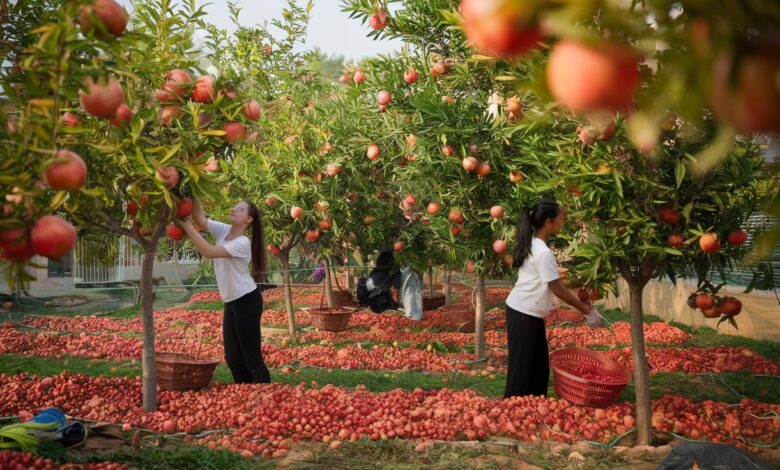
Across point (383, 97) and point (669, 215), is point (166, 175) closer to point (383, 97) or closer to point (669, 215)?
point (669, 215)

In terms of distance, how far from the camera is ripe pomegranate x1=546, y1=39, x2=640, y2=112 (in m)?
0.64

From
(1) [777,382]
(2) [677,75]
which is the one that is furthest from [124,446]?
(1) [777,382]

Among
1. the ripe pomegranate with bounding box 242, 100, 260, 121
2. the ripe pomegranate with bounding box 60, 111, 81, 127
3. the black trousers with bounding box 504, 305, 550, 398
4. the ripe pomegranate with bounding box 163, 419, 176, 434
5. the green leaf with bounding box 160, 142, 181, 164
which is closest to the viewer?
the ripe pomegranate with bounding box 60, 111, 81, 127

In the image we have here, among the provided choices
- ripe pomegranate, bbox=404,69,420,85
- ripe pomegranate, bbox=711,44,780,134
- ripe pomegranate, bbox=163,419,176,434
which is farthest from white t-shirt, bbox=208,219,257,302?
ripe pomegranate, bbox=711,44,780,134

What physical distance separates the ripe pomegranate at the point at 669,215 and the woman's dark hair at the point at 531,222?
1.09 m

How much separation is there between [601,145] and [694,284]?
24.3 feet

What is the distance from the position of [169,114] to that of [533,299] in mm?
3188

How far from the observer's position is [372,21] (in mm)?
6094

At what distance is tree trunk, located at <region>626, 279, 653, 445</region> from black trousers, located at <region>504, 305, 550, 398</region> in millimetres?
880

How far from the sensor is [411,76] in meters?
6.20

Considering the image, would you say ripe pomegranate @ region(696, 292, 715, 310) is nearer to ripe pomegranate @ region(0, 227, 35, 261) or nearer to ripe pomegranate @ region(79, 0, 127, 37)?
ripe pomegranate @ region(79, 0, 127, 37)

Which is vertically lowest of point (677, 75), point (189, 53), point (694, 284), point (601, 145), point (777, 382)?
point (777, 382)

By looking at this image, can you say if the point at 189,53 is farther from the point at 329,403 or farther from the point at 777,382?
the point at 777,382

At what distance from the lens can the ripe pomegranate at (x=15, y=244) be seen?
5.02ft
